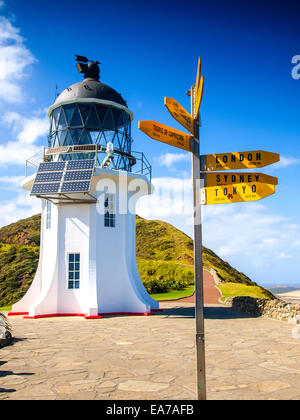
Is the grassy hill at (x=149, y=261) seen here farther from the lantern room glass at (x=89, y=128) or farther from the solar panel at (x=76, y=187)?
the solar panel at (x=76, y=187)

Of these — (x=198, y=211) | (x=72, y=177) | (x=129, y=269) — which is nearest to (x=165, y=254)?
(x=129, y=269)

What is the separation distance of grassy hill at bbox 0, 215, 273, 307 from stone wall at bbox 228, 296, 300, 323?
6.11 m

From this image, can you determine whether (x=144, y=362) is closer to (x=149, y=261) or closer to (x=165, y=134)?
(x=165, y=134)

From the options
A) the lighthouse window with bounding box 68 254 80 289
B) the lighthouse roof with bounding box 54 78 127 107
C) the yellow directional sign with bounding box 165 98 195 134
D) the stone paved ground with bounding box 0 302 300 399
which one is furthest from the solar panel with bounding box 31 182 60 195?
the yellow directional sign with bounding box 165 98 195 134

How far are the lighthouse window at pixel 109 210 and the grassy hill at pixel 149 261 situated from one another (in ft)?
34.1

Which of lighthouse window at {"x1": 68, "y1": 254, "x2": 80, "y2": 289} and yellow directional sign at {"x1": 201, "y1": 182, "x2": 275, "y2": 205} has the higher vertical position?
yellow directional sign at {"x1": 201, "y1": 182, "x2": 275, "y2": 205}

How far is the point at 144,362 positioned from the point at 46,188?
28.1 feet

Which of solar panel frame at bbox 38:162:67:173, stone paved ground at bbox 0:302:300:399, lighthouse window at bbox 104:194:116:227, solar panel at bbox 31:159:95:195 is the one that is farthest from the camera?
lighthouse window at bbox 104:194:116:227

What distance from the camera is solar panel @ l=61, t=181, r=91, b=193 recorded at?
1334 centimetres

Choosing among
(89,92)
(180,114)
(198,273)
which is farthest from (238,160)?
(89,92)

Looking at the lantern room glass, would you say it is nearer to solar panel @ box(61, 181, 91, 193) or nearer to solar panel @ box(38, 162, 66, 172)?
solar panel @ box(38, 162, 66, 172)

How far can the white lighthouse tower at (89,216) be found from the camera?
577 inches

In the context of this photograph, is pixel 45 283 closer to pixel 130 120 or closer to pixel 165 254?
pixel 130 120

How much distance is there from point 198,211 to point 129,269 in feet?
37.2
